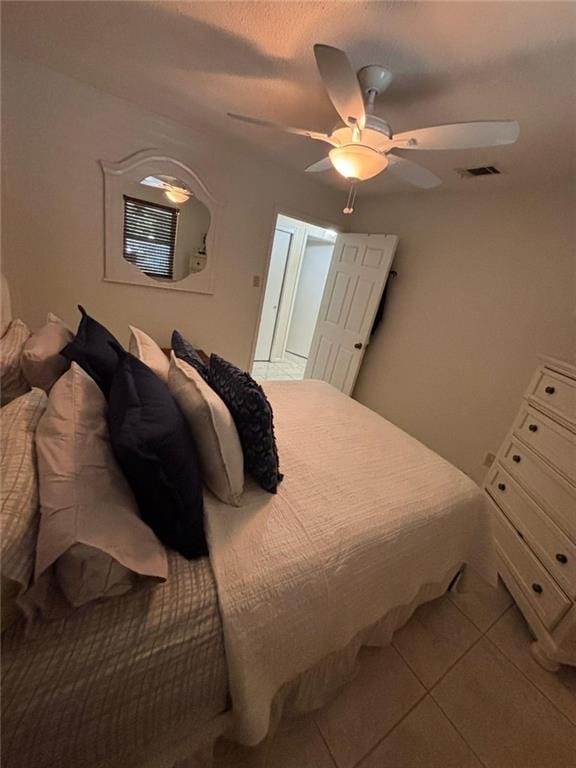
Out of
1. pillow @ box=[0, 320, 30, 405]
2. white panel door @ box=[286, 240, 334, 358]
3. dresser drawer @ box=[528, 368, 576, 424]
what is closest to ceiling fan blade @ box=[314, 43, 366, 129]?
pillow @ box=[0, 320, 30, 405]

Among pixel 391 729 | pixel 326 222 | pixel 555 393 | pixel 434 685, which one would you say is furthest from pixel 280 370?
pixel 391 729

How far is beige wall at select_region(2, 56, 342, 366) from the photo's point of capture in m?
1.94

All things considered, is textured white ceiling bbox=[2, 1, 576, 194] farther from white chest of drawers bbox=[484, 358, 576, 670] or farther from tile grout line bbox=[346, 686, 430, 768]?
tile grout line bbox=[346, 686, 430, 768]

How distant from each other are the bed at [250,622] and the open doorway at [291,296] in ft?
10.8

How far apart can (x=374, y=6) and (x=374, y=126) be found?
31 cm

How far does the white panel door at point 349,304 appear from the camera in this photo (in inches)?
119

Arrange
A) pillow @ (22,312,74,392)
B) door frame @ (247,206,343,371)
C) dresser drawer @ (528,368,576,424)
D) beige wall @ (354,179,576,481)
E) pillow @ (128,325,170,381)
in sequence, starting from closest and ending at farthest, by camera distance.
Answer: pillow @ (22,312,74,392) → pillow @ (128,325,170,381) → dresser drawer @ (528,368,576,424) → beige wall @ (354,179,576,481) → door frame @ (247,206,343,371)

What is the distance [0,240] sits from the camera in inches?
79.7

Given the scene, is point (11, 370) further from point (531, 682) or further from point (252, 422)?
point (531, 682)

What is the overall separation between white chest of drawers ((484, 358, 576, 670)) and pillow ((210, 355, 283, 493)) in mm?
1366

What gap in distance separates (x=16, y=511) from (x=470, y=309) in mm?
2909

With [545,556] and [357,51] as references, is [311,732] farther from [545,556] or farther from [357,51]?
[357,51]

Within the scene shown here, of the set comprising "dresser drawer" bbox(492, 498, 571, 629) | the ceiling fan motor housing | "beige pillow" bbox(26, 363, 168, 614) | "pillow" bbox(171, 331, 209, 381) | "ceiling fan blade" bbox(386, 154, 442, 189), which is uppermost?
the ceiling fan motor housing

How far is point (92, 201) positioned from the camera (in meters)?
A: 2.22
